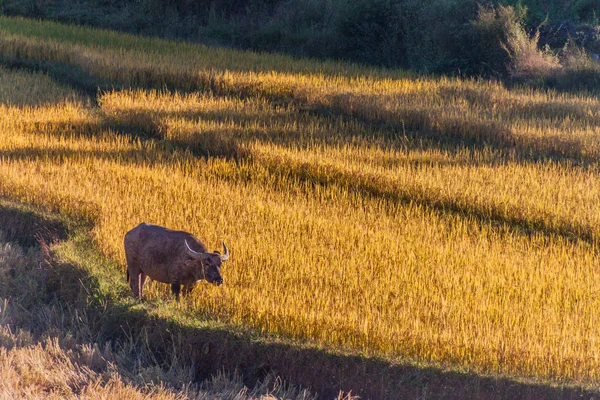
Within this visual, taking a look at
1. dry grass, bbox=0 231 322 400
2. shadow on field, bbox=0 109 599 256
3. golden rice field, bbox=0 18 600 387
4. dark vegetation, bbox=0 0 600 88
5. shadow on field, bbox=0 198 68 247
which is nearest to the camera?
dry grass, bbox=0 231 322 400

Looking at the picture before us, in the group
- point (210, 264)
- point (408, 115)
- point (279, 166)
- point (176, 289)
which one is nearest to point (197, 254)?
point (210, 264)

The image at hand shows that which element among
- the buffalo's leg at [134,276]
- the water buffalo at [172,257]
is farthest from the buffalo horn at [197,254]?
the buffalo's leg at [134,276]

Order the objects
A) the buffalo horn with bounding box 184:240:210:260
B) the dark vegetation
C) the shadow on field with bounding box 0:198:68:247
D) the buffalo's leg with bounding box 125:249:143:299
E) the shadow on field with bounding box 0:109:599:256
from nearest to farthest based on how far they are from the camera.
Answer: the buffalo horn with bounding box 184:240:210:260, the buffalo's leg with bounding box 125:249:143:299, the shadow on field with bounding box 0:198:68:247, the shadow on field with bounding box 0:109:599:256, the dark vegetation

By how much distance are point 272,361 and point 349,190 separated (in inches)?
159

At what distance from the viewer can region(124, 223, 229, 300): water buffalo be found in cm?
477

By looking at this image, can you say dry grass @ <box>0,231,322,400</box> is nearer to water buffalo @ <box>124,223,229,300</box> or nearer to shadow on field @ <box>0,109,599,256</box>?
water buffalo @ <box>124,223,229,300</box>

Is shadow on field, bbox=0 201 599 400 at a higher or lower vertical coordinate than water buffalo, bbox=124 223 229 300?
lower

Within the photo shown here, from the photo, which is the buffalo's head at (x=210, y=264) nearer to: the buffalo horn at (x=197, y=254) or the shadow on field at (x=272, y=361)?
the buffalo horn at (x=197, y=254)

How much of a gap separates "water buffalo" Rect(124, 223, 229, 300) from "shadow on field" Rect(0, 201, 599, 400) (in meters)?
0.26

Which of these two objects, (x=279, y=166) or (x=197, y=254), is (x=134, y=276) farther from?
(x=279, y=166)

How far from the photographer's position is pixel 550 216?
24.5 feet

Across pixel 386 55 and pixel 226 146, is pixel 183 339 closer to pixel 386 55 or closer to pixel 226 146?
pixel 226 146

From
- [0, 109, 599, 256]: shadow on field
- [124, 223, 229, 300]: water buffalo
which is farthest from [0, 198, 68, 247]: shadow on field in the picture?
[0, 109, 599, 256]: shadow on field

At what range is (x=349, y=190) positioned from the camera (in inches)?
335
